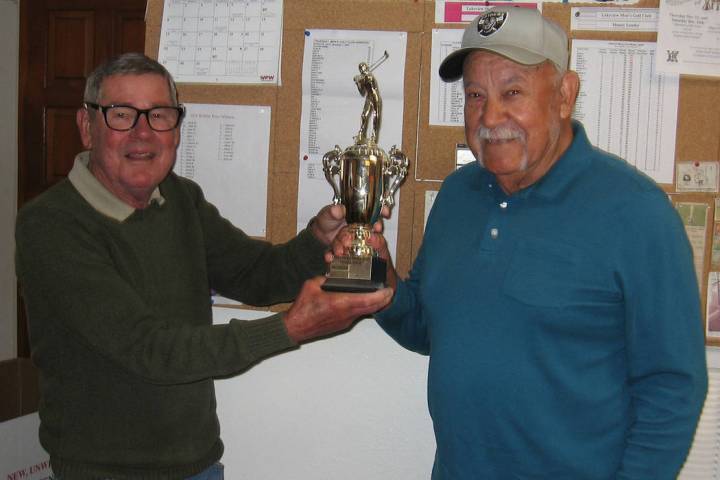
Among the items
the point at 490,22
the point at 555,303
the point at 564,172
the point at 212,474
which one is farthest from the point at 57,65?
the point at 555,303

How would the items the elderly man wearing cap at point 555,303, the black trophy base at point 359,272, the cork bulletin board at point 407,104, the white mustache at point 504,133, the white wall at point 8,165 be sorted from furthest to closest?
the white wall at point 8,165 < the cork bulletin board at point 407,104 < the black trophy base at point 359,272 < the white mustache at point 504,133 < the elderly man wearing cap at point 555,303

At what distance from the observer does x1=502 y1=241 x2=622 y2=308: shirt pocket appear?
1.31m

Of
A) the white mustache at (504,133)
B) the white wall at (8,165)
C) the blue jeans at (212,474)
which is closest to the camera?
the white mustache at (504,133)

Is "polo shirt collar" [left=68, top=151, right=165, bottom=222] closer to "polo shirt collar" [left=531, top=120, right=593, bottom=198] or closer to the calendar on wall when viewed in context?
the calendar on wall

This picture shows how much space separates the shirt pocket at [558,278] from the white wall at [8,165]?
353 cm

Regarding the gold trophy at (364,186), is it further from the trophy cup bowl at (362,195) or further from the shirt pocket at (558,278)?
the shirt pocket at (558,278)

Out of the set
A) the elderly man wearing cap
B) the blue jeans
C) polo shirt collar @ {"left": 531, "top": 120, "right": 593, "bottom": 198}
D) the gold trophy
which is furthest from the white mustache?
the blue jeans

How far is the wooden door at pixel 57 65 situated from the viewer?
3549 millimetres

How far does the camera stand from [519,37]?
135 centimetres

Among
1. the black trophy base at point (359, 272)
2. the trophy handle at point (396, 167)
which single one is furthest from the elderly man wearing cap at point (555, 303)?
the trophy handle at point (396, 167)

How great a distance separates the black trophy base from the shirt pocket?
1.14 feet

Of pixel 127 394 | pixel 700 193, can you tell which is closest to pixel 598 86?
pixel 700 193

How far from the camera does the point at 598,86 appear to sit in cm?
204

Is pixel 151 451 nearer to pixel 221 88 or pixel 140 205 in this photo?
pixel 140 205
